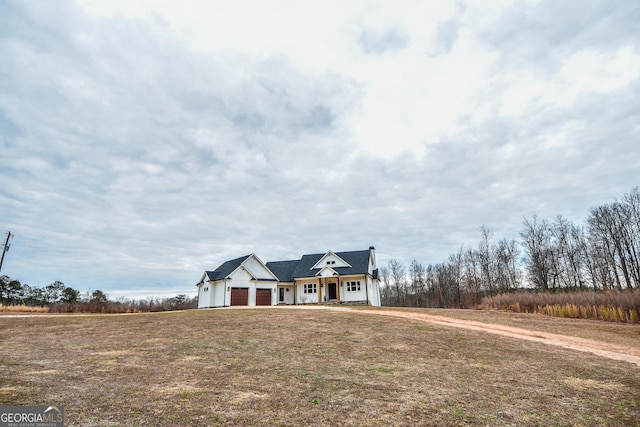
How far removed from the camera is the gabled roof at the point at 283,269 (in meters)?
44.3

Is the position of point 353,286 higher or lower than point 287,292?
higher

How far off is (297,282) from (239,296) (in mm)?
8153

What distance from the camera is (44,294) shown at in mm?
49938

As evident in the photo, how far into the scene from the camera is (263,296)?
1577 inches

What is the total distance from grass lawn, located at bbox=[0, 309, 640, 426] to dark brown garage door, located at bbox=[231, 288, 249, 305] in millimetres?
25688

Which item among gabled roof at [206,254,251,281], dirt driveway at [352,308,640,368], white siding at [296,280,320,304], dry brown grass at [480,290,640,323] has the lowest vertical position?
dirt driveway at [352,308,640,368]

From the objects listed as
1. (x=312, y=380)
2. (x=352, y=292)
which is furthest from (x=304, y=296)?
(x=312, y=380)

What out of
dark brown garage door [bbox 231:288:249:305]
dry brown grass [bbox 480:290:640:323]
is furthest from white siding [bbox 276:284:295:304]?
dry brown grass [bbox 480:290:640:323]

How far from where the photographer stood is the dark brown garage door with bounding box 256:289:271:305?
39.6m

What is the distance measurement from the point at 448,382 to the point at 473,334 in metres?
7.33

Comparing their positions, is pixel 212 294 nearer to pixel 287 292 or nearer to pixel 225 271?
pixel 225 271

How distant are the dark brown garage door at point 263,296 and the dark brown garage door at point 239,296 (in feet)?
4.63

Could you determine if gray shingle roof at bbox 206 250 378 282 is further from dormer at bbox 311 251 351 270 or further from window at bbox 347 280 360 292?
window at bbox 347 280 360 292

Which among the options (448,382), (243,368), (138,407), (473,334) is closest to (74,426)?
(138,407)
